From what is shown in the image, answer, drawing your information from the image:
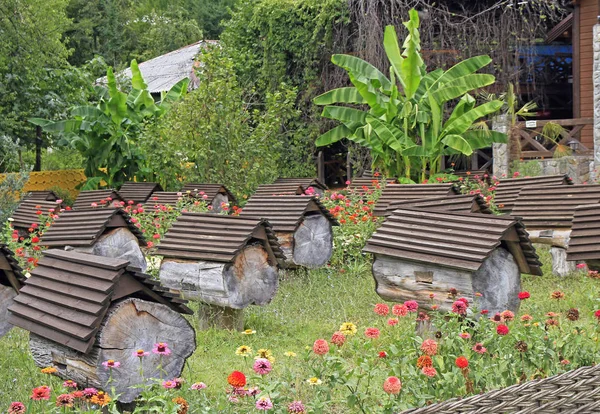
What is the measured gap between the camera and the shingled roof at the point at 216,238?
762 centimetres

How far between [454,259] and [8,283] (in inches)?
142

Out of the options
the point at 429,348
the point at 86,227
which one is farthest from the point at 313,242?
the point at 429,348

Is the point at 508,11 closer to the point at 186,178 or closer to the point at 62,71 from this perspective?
the point at 186,178

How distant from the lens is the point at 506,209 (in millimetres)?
11836

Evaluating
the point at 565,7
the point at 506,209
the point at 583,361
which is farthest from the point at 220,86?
the point at 583,361

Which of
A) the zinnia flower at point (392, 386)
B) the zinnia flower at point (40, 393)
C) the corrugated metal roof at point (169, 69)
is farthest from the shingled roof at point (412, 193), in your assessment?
the corrugated metal roof at point (169, 69)

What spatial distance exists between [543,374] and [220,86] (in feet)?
40.9

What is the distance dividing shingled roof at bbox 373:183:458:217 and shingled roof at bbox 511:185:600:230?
4.28 feet

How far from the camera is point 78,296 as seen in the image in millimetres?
5223

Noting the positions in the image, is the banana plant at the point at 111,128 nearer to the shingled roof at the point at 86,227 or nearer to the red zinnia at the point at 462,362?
the shingled roof at the point at 86,227

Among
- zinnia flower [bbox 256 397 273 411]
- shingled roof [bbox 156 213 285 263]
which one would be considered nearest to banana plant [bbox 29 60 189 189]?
shingled roof [bbox 156 213 285 263]

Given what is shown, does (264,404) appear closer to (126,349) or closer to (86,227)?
(126,349)

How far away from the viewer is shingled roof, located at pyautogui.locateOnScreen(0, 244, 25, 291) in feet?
20.9

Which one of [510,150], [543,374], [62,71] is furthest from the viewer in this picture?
[62,71]
